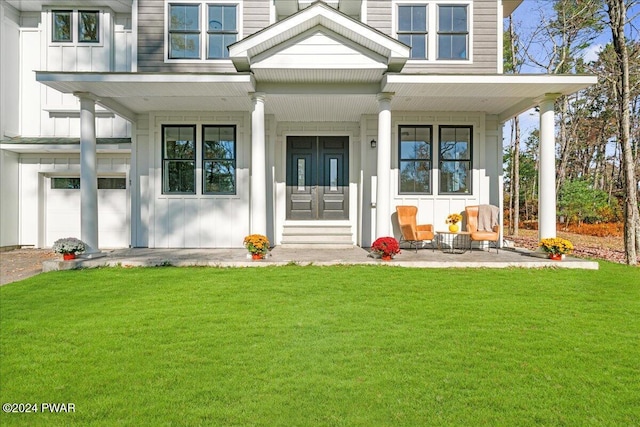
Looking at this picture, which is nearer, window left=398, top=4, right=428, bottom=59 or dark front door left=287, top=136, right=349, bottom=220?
window left=398, top=4, right=428, bottom=59

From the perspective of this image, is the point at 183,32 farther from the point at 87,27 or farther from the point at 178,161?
the point at 87,27

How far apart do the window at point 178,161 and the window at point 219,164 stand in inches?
12.6

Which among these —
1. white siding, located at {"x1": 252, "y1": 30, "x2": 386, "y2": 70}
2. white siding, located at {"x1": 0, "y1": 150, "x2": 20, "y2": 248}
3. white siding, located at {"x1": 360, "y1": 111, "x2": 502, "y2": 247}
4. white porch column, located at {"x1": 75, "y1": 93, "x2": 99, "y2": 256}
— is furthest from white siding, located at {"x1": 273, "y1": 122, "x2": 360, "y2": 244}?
white siding, located at {"x1": 0, "y1": 150, "x2": 20, "y2": 248}

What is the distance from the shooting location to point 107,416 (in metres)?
2.22

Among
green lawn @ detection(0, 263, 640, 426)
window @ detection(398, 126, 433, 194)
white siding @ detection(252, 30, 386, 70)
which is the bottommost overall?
green lawn @ detection(0, 263, 640, 426)

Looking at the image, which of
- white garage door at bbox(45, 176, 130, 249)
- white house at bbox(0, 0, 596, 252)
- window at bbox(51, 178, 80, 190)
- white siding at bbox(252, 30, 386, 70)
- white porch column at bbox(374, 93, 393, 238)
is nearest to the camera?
white siding at bbox(252, 30, 386, 70)

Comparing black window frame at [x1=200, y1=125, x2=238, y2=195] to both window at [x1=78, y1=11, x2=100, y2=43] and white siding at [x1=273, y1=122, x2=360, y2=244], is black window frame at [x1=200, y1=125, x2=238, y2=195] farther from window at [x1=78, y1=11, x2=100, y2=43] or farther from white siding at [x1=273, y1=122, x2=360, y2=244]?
window at [x1=78, y1=11, x2=100, y2=43]

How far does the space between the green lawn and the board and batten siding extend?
560 cm

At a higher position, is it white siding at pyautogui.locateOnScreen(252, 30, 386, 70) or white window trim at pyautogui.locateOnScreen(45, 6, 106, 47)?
white window trim at pyautogui.locateOnScreen(45, 6, 106, 47)

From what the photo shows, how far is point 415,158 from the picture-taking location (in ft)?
29.8

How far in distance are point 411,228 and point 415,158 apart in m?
1.97

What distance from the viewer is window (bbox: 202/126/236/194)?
30.2 ft

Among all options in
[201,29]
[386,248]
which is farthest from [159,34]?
[386,248]

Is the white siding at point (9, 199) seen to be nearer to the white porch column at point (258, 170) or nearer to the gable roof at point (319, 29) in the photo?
the white porch column at point (258, 170)
